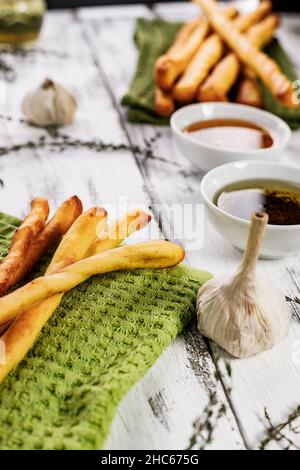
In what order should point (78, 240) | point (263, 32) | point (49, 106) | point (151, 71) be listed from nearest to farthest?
point (78, 240), point (49, 106), point (151, 71), point (263, 32)

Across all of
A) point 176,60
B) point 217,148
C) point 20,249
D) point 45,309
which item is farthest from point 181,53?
point 45,309

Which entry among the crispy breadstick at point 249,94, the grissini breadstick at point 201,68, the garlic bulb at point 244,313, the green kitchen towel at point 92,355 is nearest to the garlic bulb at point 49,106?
the grissini breadstick at point 201,68

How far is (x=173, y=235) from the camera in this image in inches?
42.0

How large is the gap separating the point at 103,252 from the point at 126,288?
0.06 m

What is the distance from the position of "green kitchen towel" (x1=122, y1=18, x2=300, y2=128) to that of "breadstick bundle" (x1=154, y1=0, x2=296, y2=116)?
3cm

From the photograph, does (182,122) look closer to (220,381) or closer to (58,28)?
(220,381)

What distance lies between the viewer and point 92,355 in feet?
2.46

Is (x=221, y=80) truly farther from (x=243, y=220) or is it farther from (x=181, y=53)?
(x=243, y=220)

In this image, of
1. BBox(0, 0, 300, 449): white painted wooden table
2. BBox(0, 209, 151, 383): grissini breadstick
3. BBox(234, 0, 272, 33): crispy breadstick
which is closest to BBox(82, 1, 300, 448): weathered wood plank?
BBox(0, 0, 300, 449): white painted wooden table

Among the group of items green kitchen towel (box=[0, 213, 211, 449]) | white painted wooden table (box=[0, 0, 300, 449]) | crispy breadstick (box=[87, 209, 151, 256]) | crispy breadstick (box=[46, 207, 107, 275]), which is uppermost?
crispy breadstick (box=[46, 207, 107, 275])

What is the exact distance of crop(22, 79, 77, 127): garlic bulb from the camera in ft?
4.45

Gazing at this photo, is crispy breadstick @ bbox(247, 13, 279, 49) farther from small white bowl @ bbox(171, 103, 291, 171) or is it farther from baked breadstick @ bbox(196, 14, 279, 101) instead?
small white bowl @ bbox(171, 103, 291, 171)

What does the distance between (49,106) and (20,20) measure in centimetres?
48

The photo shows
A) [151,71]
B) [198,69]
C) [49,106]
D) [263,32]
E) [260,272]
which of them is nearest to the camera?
[260,272]
